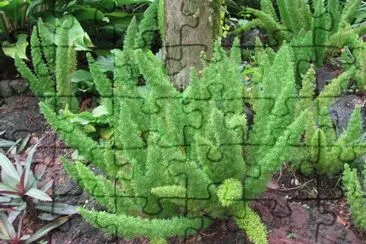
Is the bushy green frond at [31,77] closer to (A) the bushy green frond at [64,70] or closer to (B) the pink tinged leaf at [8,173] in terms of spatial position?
(A) the bushy green frond at [64,70]

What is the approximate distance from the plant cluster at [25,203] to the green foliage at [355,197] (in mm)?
845

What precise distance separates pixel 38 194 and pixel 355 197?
37.7 inches

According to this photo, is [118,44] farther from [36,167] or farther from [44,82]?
[36,167]

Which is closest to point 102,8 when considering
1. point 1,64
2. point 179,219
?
point 1,64

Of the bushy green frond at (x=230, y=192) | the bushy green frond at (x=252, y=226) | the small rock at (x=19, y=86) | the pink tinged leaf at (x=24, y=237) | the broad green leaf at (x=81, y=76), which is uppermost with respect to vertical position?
the broad green leaf at (x=81, y=76)

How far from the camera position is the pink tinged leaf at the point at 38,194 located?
1837mm

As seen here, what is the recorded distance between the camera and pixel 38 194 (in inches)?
72.9

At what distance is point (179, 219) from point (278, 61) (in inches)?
22.8

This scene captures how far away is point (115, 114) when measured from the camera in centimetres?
182

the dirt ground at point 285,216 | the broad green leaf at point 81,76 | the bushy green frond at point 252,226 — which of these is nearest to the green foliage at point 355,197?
the dirt ground at point 285,216

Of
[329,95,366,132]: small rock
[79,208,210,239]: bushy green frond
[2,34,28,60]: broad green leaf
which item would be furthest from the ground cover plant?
[2,34,28,60]: broad green leaf

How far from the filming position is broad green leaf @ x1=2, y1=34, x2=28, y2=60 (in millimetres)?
2607

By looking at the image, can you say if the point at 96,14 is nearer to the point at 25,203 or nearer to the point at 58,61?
the point at 58,61

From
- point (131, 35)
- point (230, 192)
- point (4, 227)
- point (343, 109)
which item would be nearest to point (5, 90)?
point (131, 35)
